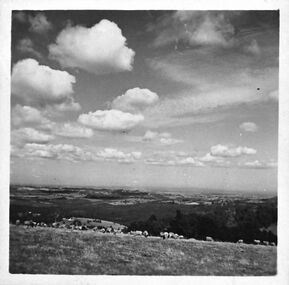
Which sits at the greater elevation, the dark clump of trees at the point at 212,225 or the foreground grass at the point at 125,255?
the dark clump of trees at the point at 212,225

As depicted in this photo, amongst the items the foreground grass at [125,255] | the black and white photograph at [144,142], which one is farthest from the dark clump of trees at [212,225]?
the foreground grass at [125,255]

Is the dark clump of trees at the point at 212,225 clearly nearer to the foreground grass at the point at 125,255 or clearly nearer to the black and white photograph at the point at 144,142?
the black and white photograph at the point at 144,142

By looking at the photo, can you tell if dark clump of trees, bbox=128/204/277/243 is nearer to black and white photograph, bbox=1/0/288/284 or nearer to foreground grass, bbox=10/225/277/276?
black and white photograph, bbox=1/0/288/284

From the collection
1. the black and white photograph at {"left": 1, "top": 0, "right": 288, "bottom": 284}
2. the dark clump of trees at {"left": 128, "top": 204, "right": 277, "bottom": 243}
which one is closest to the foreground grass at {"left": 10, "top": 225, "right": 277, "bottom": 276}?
the black and white photograph at {"left": 1, "top": 0, "right": 288, "bottom": 284}

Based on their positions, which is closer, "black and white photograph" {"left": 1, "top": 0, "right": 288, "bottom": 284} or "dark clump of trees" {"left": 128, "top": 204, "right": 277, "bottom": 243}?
"black and white photograph" {"left": 1, "top": 0, "right": 288, "bottom": 284}

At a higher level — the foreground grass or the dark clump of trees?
the dark clump of trees
